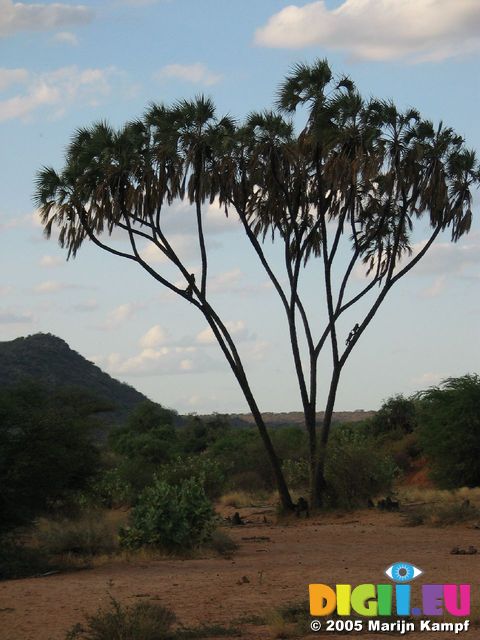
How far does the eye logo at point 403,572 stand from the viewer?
1470 centimetres

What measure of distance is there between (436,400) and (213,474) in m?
8.41

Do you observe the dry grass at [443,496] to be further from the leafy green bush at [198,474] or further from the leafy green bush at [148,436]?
the leafy green bush at [148,436]

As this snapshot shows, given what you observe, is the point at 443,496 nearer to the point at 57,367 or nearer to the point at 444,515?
the point at 444,515

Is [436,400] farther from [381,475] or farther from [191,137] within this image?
[191,137]

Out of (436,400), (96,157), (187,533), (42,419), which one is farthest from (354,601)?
(436,400)

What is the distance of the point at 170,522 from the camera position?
1859 centimetres

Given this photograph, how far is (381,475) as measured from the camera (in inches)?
1158

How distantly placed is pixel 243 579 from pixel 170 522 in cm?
386

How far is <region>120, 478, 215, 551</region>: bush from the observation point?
61.2 ft

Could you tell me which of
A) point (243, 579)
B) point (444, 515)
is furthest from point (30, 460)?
point (444, 515)

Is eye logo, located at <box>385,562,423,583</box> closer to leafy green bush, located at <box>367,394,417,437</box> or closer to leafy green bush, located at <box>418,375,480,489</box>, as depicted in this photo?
leafy green bush, located at <box>418,375,480,489</box>

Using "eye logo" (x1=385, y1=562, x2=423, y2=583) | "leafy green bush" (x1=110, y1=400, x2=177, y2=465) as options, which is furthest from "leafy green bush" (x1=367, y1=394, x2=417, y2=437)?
"eye logo" (x1=385, y1=562, x2=423, y2=583)

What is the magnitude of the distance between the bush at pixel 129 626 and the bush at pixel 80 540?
7737mm

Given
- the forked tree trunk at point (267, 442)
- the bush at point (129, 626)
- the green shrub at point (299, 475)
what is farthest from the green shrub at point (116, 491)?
the bush at point (129, 626)
